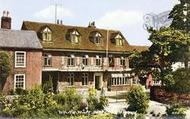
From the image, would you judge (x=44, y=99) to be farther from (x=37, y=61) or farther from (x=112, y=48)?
(x=112, y=48)

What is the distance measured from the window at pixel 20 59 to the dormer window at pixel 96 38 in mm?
15406

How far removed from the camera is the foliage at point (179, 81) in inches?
1758

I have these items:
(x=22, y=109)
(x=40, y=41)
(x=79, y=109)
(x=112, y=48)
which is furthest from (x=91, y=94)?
(x=112, y=48)

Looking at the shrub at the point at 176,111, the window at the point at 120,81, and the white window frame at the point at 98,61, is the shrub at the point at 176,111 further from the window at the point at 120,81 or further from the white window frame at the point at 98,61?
the window at the point at 120,81

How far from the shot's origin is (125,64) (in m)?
67.4

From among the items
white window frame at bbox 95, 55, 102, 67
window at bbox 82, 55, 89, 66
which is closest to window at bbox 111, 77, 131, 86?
white window frame at bbox 95, 55, 102, 67

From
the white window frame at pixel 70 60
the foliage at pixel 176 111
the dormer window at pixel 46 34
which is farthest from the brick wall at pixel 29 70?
the foliage at pixel 176 111

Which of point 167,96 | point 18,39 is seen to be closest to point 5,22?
point 18,39

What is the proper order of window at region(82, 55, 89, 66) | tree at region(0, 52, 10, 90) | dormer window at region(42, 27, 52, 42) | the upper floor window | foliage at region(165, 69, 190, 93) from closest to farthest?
foliage at region(165, 69, 190, 93)
tree at region(0, 52, 10, 90)
dormer window at region(42, 27, 52, 42)
window at region(82, 55, 89, 66)
the upper floor window

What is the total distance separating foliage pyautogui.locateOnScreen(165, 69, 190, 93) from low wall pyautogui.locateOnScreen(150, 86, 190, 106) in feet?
1.90

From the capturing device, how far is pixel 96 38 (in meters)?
64.8

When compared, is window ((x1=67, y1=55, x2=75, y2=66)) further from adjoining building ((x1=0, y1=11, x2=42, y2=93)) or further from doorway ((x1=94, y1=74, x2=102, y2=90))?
adjoining building ((x1=0, y1=11, x2=42, y2=93))

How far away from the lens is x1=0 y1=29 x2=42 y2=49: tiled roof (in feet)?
170

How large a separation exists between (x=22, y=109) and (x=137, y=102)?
10.8m
